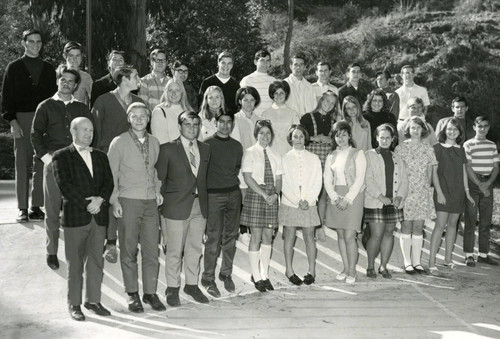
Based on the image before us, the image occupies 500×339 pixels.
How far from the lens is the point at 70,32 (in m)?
16.8

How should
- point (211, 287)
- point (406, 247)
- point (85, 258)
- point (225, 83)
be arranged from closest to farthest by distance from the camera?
1. point (85, 258)
2. point (211, 287)
3. point (406, 247)
4. point (225, 83)

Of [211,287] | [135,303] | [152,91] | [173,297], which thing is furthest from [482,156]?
[135,303]

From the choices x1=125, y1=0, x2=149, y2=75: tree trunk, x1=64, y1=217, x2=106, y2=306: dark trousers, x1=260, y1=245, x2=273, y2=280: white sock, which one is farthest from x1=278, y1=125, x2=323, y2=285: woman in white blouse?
x1=125, y1=0, x2=149, y2=75: tree trunk

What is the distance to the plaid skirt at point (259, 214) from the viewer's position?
7.04 meters

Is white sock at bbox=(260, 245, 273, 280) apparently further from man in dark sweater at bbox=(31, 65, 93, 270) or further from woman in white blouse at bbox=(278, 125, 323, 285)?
man in dark sweater at bbox=(31, 65, 93, 270)

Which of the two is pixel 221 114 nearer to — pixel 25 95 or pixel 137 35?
pixel 25 95

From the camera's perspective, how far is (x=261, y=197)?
710 cm

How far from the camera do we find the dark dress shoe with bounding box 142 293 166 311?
6294 mm

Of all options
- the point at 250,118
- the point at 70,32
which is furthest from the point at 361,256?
the point at 70,32

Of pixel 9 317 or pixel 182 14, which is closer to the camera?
pixel 9 317

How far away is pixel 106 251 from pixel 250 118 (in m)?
2.07

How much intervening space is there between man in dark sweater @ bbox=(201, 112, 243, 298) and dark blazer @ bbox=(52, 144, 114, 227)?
1.22 metres

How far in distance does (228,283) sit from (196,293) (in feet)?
1.53

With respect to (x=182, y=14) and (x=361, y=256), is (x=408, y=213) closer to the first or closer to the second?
(x=361, y=256)
